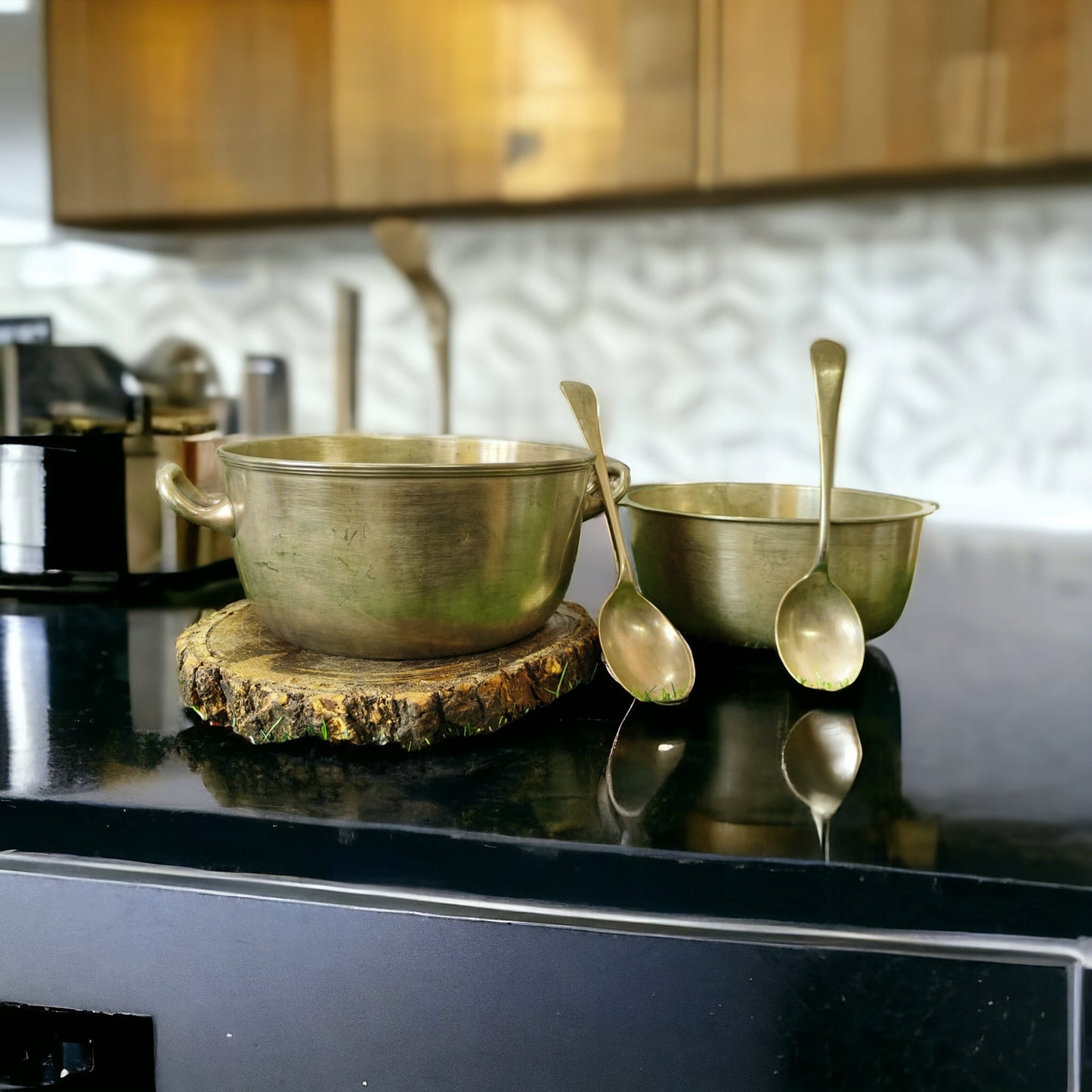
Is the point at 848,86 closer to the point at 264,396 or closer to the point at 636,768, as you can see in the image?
the point at 264,396

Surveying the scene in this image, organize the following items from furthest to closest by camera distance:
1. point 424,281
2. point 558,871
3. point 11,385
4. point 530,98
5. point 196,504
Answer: point 424,281, point 530,98, point 11,385, point 196,504, point 558,871

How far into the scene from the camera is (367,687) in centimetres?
45

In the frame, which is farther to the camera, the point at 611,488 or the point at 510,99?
the point at 510,99

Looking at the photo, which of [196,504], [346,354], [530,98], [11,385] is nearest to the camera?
Answer: [196,504]

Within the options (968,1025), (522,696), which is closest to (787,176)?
(522,696)

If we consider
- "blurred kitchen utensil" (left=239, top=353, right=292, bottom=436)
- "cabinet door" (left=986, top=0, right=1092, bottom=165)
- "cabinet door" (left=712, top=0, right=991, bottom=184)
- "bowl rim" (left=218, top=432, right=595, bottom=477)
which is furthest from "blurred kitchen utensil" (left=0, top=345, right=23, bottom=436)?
"cabinet door" (left=986, top=0, right=1092, bottom=165)

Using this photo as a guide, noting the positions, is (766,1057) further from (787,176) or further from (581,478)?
(787,176)

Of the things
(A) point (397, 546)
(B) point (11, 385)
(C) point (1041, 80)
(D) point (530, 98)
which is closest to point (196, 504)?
(A) point (397, 546)

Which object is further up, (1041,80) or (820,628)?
(1041,80)

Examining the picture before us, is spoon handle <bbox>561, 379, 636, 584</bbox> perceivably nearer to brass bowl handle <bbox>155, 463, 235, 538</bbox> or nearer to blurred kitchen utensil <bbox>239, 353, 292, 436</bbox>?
brass bowl handle <bbox>155, 463, 235, 538</bbox>

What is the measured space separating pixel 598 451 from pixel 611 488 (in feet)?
0.15

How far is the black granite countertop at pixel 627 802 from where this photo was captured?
13.8 inches

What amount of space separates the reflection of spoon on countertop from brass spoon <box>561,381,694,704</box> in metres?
0.03

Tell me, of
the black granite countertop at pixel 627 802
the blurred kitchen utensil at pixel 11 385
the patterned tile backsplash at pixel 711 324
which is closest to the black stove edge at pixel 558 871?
the black granite countertop at pixel 627 802
